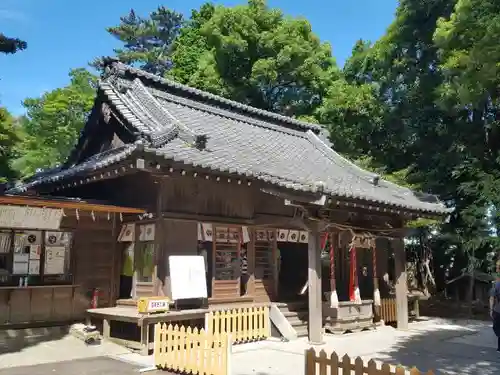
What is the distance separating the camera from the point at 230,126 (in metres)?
16.9

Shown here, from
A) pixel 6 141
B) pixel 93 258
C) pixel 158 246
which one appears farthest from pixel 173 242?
pixel 6 141

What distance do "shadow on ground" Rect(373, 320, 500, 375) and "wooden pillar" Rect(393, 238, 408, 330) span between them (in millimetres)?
509

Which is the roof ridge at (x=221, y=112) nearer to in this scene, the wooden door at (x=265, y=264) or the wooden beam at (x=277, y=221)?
the wooden beam at (x=277, y=221)

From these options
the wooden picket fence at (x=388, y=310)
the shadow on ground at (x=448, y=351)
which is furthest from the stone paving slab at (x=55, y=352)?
the wooden picket fence at (x=388, y=310)

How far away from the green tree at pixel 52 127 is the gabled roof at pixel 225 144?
1654cm

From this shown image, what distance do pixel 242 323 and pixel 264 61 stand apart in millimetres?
20982

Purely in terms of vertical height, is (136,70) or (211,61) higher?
(211,61)

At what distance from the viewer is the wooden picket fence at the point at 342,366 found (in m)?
5.24

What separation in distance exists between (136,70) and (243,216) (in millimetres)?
6260

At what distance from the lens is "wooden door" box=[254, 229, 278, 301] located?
44.7ft

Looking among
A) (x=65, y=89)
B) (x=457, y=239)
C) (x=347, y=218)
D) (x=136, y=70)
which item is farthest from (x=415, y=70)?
(x=65, y=89)

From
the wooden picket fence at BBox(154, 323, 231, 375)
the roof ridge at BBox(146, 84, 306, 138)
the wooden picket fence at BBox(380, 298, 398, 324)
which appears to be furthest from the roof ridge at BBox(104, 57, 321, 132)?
the wooden picket fence at BBox(154, 323, 231, 375)

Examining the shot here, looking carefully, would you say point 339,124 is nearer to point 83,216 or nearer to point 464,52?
point 464,52

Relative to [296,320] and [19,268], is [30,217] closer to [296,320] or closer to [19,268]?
[19,268]
